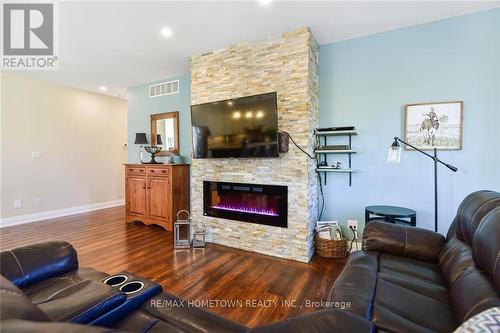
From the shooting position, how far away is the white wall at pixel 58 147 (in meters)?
4.15

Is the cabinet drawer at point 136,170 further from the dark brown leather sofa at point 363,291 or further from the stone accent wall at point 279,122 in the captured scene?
the dark brown leather sofa at point 363,291

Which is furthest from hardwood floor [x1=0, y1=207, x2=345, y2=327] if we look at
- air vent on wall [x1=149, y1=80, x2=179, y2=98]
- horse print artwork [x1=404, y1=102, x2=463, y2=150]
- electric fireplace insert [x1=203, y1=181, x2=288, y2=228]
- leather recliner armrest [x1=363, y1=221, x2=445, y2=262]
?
air vent on wall [x1=149, y1=80, x2=179, y2=98]

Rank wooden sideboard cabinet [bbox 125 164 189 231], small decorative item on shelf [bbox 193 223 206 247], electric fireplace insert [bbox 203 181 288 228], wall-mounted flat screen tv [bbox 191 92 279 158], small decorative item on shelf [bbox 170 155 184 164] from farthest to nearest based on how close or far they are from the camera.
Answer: small decorative item on shelf [bbox 170 155 184 164], wooden sideboard cabinet [bbox 125 164 189 231], small decorative item on shelf [bbox 193 223 206 247], electric fireplace insert [bbox 203 181 288 228], wall-mounted flat screen tv [bbox 191 92 279 158]

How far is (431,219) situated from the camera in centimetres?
262

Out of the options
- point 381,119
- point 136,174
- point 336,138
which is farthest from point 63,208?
point 381,119

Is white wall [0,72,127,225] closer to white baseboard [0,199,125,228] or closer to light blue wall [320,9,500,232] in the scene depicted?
white baseboard [0,199,125,228]

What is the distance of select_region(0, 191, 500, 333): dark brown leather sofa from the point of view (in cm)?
74

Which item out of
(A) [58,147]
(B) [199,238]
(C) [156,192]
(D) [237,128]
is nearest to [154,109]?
(C) [156,192]

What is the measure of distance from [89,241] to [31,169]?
2.35m

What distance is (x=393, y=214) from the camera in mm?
2363

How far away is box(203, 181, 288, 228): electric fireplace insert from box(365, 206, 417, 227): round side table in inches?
37.3

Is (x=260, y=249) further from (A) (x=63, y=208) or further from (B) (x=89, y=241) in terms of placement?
(A) (x=63, y=208)

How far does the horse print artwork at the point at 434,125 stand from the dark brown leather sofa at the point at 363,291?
114cm

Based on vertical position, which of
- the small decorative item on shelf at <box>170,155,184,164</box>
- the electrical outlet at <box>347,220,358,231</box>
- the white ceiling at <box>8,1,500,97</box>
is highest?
the white ceiling at <box>8,1,500,97</box>
